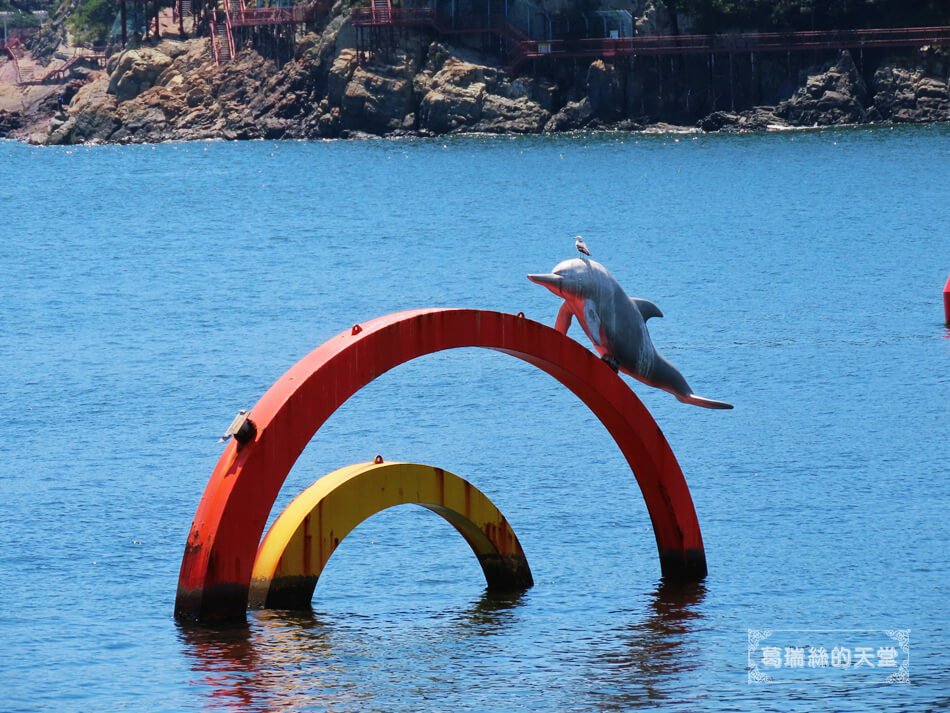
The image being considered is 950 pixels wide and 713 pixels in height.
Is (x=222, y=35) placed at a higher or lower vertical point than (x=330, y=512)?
higher

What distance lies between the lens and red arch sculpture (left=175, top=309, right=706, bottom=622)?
36.7 feet

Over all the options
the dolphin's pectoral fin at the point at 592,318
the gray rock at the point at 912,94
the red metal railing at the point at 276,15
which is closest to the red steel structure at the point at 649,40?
the gray rock at the point at 912,94

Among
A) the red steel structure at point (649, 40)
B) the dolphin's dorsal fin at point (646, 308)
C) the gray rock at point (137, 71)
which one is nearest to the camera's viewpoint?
the dolphin's dorsal fin at point (646, 308)

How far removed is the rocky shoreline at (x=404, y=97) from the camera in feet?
335

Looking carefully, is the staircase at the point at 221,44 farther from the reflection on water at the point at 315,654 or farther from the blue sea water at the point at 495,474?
the reflection on water at the point at 315,654

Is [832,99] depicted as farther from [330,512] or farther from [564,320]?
[330,512]

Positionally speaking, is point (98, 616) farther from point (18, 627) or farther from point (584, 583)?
point (584, 583)

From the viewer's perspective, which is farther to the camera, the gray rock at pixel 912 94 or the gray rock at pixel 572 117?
the gray rock at pixel 572 117

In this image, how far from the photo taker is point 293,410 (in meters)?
11.3

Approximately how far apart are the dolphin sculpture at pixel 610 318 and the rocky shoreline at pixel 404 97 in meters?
92.4

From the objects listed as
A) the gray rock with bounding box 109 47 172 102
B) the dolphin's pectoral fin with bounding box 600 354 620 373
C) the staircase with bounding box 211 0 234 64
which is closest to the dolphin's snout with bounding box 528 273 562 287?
the dolphin's pectoral fin with bounding box 600 354 620 373

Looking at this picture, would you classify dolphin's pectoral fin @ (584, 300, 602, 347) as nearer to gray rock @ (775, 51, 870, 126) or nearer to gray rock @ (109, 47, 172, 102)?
gray rock @ (775, 51, 870, 126)

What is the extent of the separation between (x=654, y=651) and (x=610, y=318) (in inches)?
107

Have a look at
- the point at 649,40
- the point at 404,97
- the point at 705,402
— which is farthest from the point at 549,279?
the point at 404,97
